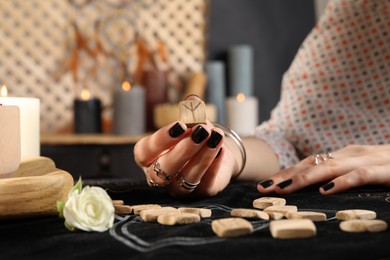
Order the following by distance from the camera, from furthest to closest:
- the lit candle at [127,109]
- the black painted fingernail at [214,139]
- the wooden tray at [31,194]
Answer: the lit candle at [127,109]
the black painted fingernail at [214,139]
the wooden tray at [31,194]

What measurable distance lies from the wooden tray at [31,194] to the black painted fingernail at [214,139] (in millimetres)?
169

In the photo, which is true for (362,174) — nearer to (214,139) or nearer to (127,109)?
(214,139)

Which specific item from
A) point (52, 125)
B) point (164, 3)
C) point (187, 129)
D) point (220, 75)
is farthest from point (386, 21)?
point (52, 125)

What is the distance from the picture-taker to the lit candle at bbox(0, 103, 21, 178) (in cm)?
62

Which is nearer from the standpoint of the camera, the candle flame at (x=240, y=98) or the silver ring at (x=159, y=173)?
the silver ring at (x=159, y=173)

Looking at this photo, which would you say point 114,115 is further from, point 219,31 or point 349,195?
point 349,195

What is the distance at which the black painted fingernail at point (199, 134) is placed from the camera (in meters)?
0.71

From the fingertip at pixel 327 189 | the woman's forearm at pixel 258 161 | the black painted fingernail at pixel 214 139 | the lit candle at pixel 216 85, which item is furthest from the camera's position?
the lit candle at pixel 216 85

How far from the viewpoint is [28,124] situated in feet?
2.67

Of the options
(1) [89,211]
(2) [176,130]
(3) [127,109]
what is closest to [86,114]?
(3) [127,109]

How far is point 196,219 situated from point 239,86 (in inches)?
82.9

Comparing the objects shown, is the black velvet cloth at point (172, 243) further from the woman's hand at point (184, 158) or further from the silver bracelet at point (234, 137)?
the silver bracelet at point (234, 137)

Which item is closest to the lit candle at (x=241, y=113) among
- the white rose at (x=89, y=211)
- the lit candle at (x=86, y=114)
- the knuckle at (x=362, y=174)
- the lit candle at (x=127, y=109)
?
the lit candle at (x=127, y=109)

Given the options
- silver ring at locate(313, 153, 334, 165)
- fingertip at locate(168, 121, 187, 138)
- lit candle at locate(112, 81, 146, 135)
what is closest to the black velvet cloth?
fingertip at locate(168, 121, 187, 138)
